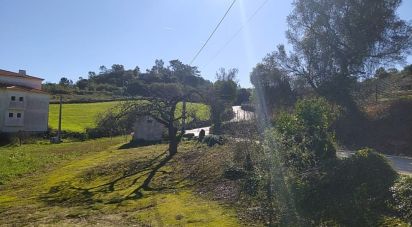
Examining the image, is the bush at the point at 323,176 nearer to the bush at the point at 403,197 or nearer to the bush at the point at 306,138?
the bush at the point at 306,138

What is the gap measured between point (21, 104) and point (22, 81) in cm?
514

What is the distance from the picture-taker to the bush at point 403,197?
837 centimetres

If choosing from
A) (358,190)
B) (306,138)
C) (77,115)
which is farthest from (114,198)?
(77,115)

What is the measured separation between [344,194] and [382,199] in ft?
3.43

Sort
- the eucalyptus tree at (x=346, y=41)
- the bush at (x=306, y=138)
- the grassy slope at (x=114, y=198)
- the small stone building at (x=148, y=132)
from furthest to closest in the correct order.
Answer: the small stone building at (x=148, y=132)
the eucalyptus tree at (x=346, y=41)
the bush at (x=306, y=138)
the grassy slope at (x=114, y=198)

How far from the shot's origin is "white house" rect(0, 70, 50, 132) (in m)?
53.7

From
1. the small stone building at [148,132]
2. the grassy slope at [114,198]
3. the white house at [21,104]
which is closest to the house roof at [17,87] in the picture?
the white house at [21,104]

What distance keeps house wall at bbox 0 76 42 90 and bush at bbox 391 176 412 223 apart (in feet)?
187

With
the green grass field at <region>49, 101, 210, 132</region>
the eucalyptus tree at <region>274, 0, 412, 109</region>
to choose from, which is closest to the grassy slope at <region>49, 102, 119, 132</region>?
the green grass field at <region>49, 101, 210, 132</region>

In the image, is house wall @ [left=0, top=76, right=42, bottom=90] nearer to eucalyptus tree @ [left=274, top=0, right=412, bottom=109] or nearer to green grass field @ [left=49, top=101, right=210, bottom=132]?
green grass field @ [left=49, top=101, right=210, bottom=132]

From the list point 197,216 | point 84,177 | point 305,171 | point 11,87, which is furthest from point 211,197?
point 11,87

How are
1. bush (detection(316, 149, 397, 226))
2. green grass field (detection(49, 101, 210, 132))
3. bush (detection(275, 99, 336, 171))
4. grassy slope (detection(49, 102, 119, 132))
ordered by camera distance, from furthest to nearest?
grassy slope (detection(49, 102, 119, 132)) → green grass field (detection(49, 101, 210, 132)) → bush (detection(275, 99, 336, 171)) → bush (detection(316, 149, 397, 226))

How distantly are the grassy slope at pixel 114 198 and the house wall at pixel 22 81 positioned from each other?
130 ft

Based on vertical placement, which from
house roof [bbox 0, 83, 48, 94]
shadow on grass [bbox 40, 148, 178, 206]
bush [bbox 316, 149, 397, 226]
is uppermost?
house roof [bbox 0, 83, 48, 94]
